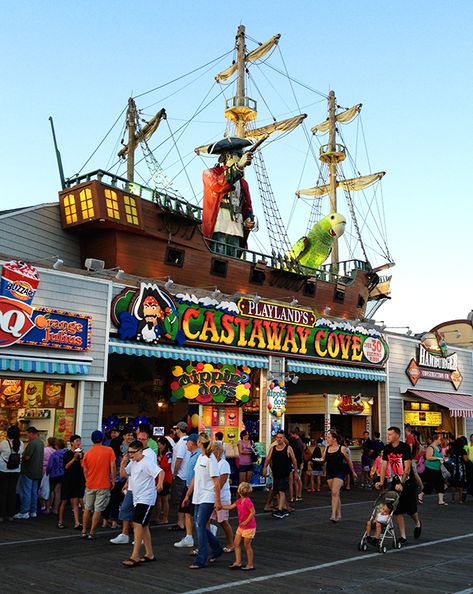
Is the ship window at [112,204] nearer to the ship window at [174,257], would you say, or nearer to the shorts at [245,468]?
the ship window at [174,257]

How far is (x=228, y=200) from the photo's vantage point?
25.8m

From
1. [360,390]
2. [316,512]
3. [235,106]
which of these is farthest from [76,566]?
[235,106]

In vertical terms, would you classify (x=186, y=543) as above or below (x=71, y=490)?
below

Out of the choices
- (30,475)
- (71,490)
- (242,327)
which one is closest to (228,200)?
(242,327)

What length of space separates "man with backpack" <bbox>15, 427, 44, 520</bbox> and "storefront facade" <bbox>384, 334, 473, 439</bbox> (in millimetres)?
16573

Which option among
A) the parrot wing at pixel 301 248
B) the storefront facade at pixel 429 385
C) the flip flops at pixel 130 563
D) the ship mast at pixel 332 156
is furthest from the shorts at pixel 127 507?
the ship mast at pixel 332 156

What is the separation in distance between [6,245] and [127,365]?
7.11 metres

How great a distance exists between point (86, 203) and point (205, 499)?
1264cm

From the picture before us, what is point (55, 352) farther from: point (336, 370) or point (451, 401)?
point (451, 401)

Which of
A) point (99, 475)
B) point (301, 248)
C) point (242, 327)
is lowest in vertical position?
point (99, 475)

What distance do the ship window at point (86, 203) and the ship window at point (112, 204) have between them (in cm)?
46

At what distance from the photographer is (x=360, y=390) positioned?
26828 millimetres

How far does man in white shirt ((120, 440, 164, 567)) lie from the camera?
8375 mm

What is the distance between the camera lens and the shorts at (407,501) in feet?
33.5
